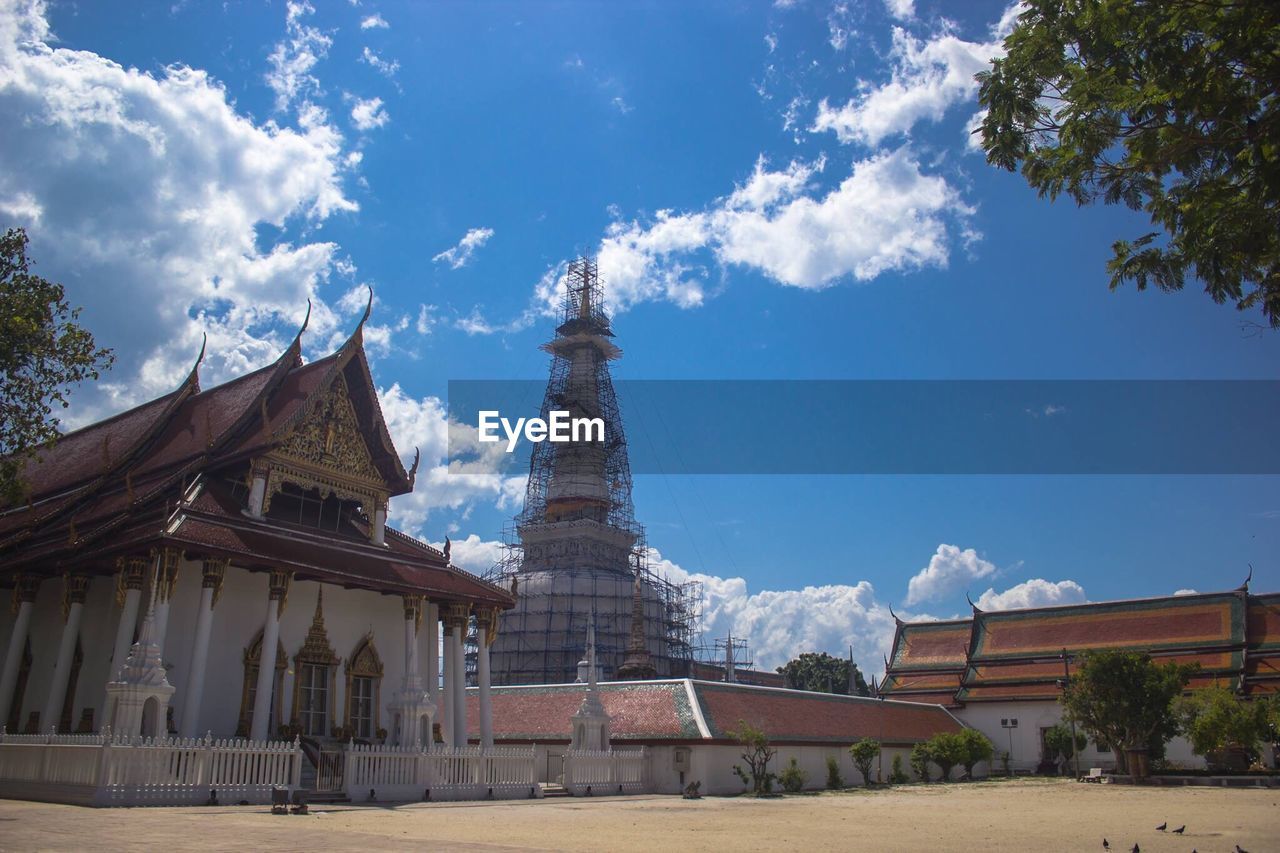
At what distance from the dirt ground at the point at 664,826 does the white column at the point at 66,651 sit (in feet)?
14.5

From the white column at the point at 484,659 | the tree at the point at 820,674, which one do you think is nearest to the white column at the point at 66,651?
the white column at the point at 484,659

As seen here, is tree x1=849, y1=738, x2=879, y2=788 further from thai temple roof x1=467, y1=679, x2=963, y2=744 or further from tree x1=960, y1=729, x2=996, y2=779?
tree x1=960, y1=729, x2=996, y2=779

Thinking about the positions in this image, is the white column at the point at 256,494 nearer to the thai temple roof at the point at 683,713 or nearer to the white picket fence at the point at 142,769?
the white picket fence at the point at 142,769

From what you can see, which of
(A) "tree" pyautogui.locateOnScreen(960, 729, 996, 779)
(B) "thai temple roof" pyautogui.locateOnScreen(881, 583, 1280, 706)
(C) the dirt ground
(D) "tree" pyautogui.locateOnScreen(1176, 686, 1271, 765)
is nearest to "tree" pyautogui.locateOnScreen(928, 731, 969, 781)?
(A) "tree" pyautogui.locateOnScreen(960, 729, 996, 779)

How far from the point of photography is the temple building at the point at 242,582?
17.8 m

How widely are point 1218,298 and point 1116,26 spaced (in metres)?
3.25

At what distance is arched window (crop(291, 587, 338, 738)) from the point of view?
20.2 meters

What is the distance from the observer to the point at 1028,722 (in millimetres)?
41750

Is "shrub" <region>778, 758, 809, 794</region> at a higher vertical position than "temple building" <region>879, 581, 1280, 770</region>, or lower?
lower

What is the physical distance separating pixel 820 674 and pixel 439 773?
61583 millimetres

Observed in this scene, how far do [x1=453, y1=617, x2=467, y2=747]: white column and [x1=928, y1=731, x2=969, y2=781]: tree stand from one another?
729 inches

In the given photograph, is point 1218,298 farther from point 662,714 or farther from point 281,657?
point 662,714

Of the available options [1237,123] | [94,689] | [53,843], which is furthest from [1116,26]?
[94,689]

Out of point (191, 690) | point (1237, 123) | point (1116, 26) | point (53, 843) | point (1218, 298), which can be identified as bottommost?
point (53, 843)
